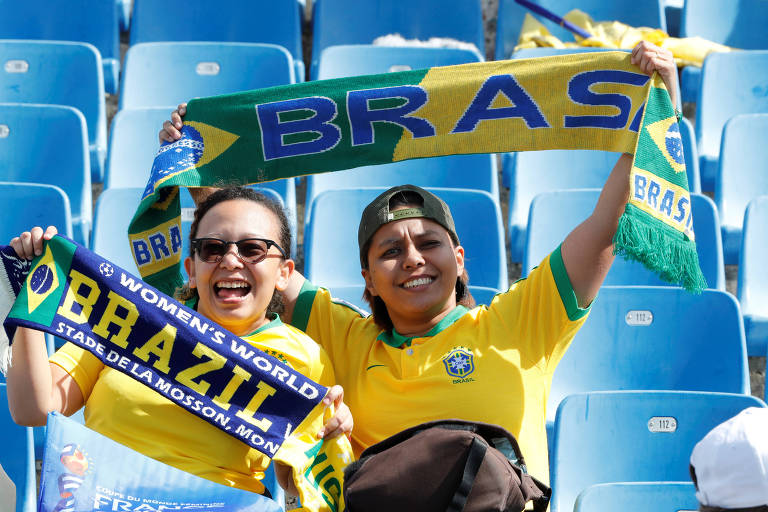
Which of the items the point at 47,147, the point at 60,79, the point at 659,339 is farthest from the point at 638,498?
the point at 60,79

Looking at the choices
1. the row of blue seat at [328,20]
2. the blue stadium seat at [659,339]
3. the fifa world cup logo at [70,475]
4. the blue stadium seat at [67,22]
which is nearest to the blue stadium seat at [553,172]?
the blue stadium seat at [659,339]

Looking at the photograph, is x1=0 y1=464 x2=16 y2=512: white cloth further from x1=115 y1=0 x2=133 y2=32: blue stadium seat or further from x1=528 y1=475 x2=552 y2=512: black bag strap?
x1=115 y1=0 x2=133 y2=32: blue stadium seat

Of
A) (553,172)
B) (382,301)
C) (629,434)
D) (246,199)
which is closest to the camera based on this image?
(246,199)

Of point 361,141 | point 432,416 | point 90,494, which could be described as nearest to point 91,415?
point 90,494

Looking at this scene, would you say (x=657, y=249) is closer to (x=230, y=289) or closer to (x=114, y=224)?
(x=230, y=289)

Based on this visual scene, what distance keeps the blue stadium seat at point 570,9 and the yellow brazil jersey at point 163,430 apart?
3069 mm

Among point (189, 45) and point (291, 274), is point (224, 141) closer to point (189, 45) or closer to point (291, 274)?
point (291, 274)

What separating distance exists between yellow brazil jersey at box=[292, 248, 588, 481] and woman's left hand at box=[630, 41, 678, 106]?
0.50 metres

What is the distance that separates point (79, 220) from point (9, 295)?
56.2 inches

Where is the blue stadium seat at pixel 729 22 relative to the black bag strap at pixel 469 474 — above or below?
above

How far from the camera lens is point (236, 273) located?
8.30ft

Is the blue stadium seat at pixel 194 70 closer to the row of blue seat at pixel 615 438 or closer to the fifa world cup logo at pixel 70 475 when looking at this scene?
the row of blue seat at pixel 615 438

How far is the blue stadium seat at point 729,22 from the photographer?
5.17 m

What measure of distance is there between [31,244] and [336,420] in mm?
784
